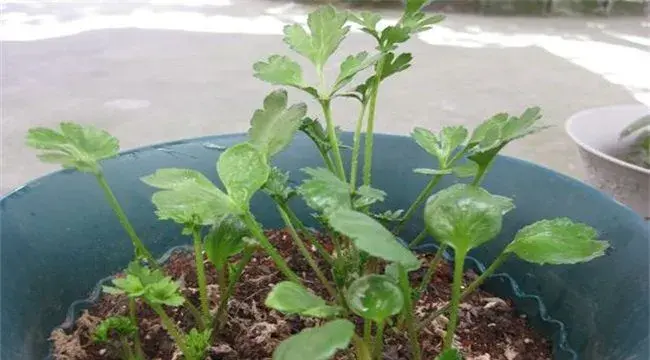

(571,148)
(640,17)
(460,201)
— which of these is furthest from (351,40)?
(460,201)

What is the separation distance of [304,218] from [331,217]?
33 cm

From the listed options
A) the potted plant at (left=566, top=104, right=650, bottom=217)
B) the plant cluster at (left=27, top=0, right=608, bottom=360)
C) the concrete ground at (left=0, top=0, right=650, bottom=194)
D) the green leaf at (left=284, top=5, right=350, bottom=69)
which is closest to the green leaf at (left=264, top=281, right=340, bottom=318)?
the plant cluster at (left=27, top=0, right=608, bottom=360)

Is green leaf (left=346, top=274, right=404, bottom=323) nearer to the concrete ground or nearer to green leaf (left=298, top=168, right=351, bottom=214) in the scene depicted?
green leaf (left=298, top=168, right=351, bottom=214)

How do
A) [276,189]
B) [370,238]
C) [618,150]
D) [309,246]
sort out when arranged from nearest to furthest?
[370,238] → [276,189] → [309,246] → [618,150]

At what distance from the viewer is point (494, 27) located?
3109mm

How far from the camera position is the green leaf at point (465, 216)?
0.39 m

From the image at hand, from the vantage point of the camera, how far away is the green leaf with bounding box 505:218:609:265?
0.41m

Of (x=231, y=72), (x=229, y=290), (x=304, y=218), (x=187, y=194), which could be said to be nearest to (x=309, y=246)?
(x=304, y=218)

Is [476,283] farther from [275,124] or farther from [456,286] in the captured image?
[275,124]

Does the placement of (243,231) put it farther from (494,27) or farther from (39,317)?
(494,27)

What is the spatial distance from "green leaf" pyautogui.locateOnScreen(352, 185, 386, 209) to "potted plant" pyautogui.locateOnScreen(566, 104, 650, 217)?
0.70 m

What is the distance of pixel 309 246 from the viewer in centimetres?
63

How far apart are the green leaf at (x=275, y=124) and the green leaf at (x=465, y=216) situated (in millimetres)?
109

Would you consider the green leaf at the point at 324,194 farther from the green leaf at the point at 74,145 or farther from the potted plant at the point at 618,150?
the potted plant at the point at 618,150
